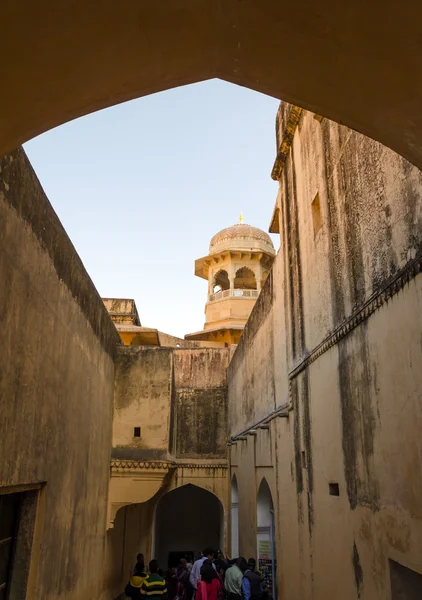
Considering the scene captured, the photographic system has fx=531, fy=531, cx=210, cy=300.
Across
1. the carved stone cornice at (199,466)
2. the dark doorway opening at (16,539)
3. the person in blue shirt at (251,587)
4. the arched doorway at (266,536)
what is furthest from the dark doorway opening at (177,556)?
the dark doorway opening at (16,539)

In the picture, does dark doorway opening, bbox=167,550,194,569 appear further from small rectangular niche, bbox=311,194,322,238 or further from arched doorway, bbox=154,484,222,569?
small rectangular niche, bbox=311,194,322,238

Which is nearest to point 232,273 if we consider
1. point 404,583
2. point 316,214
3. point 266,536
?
point 266,536

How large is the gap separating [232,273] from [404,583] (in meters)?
19.2

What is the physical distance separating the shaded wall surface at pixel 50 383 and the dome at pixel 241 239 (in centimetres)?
1457

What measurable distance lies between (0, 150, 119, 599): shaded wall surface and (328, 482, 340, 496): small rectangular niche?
2.74 metres

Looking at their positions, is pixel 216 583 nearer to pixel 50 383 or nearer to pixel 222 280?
pixel 50 383

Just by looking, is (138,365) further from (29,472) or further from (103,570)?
(29,472)

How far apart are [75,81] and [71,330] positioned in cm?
432

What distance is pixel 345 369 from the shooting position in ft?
14.7

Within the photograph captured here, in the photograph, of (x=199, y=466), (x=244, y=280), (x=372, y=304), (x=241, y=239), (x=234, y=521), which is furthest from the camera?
(x=244, y=280)

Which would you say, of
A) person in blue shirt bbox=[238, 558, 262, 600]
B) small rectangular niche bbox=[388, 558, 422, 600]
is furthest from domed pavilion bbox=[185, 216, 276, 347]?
small rectangular niche bbox=[388, 558, 422, 600]

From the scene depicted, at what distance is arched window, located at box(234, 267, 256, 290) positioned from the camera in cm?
2328

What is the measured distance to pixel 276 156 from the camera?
7961 mm

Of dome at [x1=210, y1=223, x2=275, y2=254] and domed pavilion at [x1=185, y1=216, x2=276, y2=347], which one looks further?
dome at [x1=210, y1=223, x2=275, y2=254]
